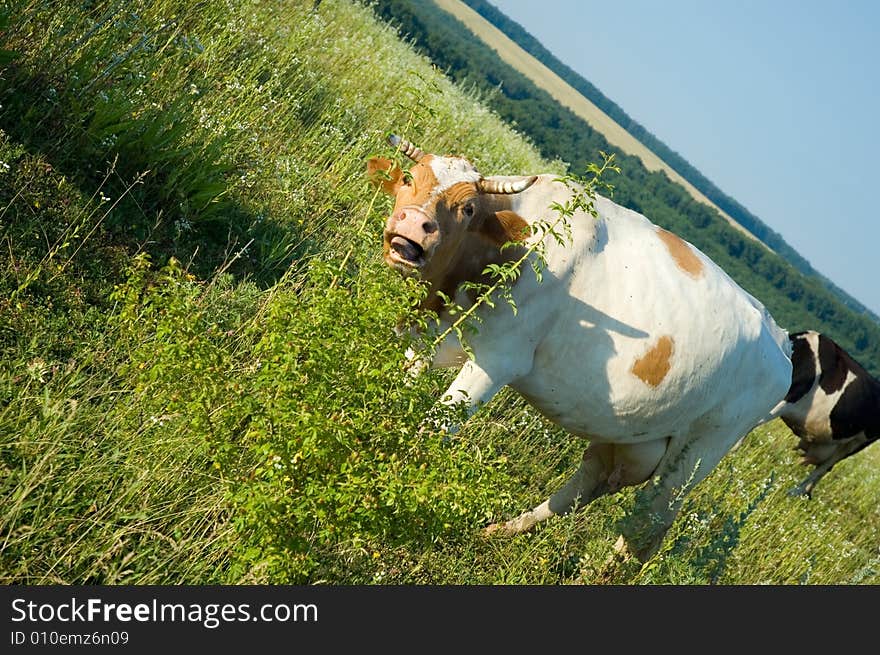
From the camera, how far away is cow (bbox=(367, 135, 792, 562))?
483 cm

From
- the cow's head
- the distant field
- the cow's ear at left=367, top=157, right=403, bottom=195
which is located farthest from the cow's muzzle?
the distant field

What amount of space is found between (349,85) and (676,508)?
682 centimetres

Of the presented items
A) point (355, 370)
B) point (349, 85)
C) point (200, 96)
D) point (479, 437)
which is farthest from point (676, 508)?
point (349, 85)

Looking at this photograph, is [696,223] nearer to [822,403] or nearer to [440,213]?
[822,403]

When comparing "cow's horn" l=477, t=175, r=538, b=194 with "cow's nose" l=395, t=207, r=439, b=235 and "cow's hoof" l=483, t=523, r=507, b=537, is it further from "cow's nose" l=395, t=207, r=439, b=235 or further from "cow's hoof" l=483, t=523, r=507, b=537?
"cow's hoof" l=483, t=523, r=507, b=537

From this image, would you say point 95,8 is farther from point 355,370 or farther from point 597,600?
point 597,600

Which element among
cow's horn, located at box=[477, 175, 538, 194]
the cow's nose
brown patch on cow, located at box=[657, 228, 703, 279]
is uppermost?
brown patch on cow, located at box=[657, 228, 703, 279]

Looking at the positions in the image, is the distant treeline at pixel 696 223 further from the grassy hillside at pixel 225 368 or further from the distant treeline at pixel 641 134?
the distant treeline at pixel 641 134

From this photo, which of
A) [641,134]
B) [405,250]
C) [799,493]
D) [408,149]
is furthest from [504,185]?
[641,134]

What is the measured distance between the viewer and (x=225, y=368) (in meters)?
3.85

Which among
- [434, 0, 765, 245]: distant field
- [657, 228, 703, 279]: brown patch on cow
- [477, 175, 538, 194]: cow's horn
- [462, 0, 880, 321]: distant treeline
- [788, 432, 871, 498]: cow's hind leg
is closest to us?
[477, 175, 538, 194]: cow's horn

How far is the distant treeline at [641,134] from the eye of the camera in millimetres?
147500

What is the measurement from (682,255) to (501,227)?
155cm

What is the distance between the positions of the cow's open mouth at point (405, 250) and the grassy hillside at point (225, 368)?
0.40 ft
